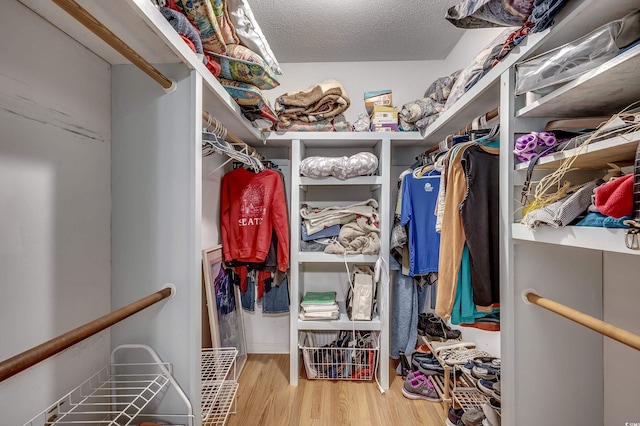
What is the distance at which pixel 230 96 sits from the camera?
1394 mm

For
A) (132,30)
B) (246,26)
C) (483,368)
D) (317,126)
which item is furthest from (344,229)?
(132,30)

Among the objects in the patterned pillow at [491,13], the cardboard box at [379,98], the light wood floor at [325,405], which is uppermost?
the cardboard box at [379,98]

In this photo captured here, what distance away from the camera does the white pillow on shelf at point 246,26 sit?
1.13 metres

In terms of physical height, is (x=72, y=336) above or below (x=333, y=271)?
above

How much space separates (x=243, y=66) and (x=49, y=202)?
851mm

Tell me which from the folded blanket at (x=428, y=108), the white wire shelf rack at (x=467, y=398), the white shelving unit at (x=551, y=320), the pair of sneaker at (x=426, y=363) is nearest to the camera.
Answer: the white shelving unit at (x=551, y=320)

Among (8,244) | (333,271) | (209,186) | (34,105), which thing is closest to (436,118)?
(333,271)

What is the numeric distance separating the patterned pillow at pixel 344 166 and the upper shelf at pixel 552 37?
0.60 m

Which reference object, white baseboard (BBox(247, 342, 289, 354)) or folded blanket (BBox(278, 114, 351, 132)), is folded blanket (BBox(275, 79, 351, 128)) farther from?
white baseboard (BBox(247, 342, 289, 354))

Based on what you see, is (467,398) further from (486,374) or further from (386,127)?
(386,127)

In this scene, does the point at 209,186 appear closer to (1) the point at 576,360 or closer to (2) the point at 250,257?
(2) the point at 250,257

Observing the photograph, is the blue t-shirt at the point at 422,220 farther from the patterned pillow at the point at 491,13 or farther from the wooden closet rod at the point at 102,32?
the wooden closet rod at the point at 102,32

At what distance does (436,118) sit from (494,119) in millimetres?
591

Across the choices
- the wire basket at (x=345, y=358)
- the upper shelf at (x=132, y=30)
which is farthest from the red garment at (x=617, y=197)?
the wire basket at (x=345, y=358)
